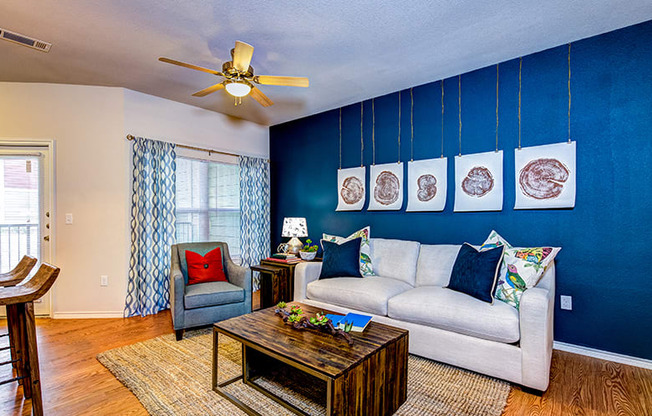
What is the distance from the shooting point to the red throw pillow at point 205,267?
10.9 ft

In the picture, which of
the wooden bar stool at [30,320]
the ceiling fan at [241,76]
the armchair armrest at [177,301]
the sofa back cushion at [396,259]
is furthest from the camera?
the sofa back cushion at [396,259]

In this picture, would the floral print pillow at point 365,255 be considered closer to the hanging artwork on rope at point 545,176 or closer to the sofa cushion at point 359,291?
the sofa cushion at point 359,291

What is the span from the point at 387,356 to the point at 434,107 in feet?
8.88

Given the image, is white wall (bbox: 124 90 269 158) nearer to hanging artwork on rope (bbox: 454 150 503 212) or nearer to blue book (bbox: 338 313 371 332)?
hanging artwork on rope (bbox: 454 150 503 212)

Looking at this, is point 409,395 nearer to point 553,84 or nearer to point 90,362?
point 90,362

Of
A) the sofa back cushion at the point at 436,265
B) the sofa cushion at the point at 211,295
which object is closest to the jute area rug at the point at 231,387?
the sofa cushion at the point at 211,295

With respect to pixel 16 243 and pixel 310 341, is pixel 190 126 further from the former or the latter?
pixel 310 341

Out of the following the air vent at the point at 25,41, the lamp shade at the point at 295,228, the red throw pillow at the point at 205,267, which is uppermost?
the air vent at the point at 25,41

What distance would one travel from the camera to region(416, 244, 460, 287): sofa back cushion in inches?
116

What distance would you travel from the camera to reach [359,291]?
285cm

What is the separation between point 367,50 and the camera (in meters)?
2.79

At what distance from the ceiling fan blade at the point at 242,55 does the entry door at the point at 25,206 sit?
279 centimetres

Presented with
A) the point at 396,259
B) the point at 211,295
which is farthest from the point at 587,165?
the point at 211,295

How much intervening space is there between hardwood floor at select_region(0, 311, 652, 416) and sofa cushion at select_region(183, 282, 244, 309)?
609mm
